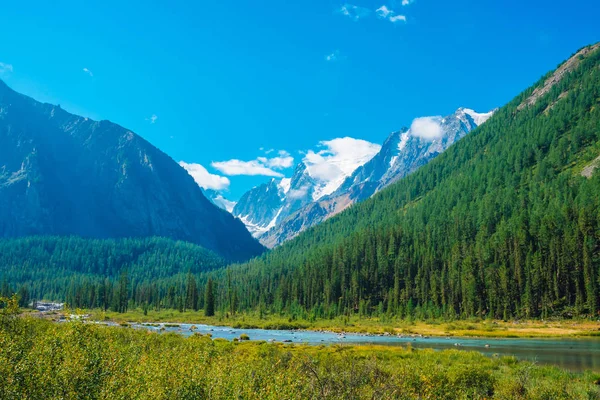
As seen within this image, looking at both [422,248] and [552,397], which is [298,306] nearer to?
[422,248]

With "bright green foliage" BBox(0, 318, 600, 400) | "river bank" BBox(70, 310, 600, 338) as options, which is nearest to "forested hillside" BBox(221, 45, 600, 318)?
"river bank" BBox(70, 310, 600, 338)

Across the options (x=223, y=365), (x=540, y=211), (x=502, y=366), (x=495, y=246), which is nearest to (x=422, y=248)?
(x=495, y=246)

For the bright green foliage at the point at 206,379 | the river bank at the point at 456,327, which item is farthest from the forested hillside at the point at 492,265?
the bright green foliage at the point at 206,379

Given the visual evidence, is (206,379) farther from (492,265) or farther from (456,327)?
(492,265)

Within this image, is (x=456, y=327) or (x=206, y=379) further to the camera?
(x=456, y=327)

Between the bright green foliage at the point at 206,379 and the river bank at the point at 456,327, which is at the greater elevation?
the bright green foliage at the point at 206,379

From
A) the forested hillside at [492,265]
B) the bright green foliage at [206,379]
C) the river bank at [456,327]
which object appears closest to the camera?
the bright green foliage at [206,379]

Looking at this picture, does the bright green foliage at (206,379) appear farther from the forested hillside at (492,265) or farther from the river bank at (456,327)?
the forested hillside at (492,265)

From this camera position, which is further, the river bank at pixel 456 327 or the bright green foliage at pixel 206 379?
the river bank at pixel 456 327

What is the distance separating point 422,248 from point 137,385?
16566 cm

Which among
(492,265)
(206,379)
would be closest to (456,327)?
(492,265)

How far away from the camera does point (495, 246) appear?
14725 cm

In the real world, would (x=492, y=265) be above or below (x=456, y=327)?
above

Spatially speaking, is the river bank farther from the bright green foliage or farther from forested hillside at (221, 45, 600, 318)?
the bright green foliage
